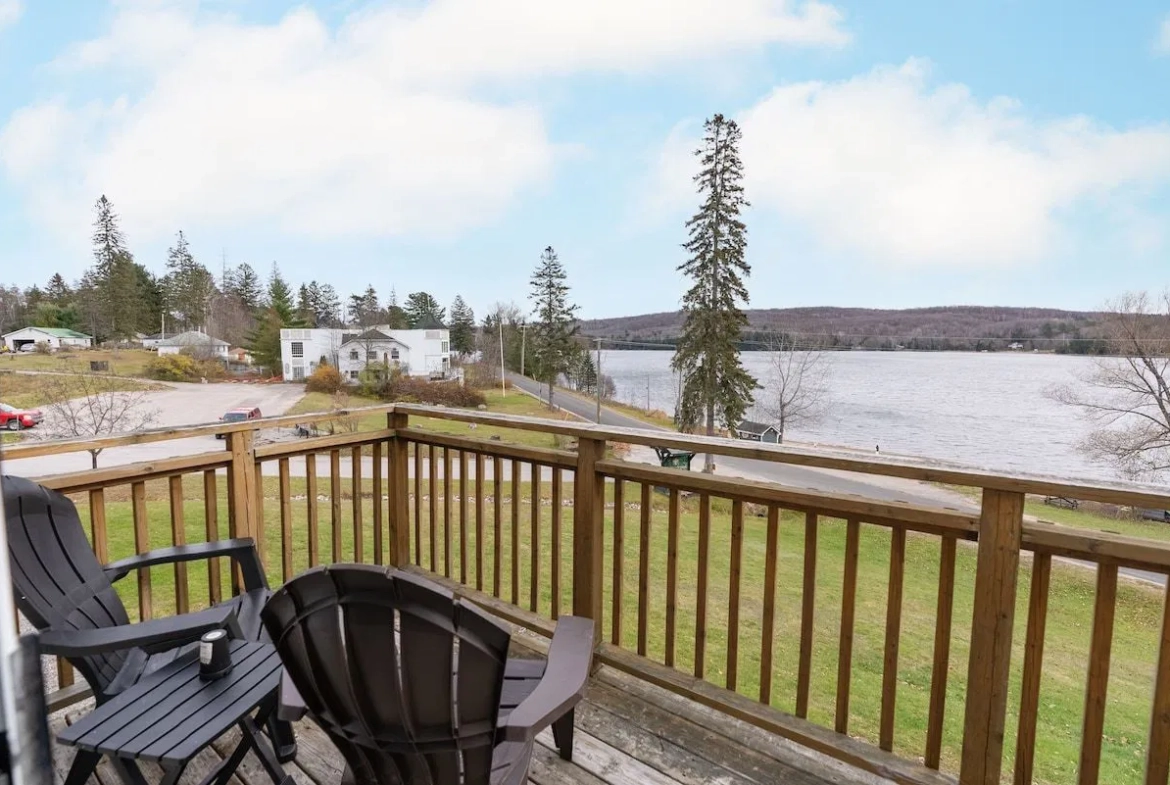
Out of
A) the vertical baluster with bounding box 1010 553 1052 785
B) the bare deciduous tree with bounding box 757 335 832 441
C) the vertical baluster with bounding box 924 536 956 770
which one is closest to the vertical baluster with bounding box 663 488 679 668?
the vertical baluster with bounding box 924 536 956 770

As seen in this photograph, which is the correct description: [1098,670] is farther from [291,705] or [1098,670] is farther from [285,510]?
[285,510]

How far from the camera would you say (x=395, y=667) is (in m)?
1.33

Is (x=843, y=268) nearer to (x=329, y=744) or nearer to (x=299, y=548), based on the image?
(x=299, y=548)

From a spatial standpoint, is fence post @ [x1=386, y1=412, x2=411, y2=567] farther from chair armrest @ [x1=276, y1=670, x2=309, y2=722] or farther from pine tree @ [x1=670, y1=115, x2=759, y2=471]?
pine tree @ [x1=670, y1=115, x2=759, y2=471]

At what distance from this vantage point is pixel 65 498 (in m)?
2.14

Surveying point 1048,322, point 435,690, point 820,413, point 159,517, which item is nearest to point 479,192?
point 159,517

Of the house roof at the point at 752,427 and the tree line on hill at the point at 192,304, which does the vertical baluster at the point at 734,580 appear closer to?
the tree line on hill at the point at 192,304

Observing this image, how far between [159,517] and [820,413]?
17399 millimetres

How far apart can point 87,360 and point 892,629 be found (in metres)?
9.19

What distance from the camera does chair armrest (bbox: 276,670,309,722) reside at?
4.64 feet

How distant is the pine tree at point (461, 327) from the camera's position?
22.5m

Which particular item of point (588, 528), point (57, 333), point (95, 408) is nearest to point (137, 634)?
point (588, 528)

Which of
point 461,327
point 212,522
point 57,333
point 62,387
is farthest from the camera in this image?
point 461,327

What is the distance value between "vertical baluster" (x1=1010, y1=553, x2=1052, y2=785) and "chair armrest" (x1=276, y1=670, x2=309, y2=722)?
202 centimetres
